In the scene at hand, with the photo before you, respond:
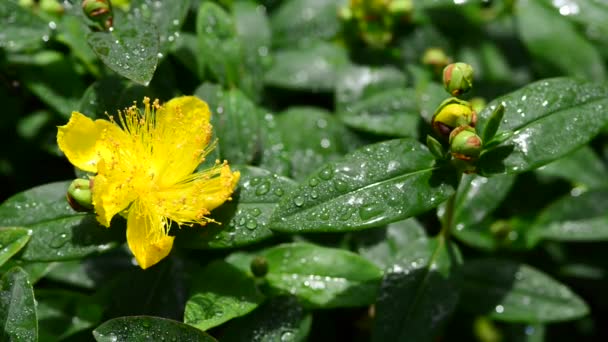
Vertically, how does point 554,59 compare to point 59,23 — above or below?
below

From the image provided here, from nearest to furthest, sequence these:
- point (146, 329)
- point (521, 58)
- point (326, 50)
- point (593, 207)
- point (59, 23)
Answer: point (146, 329) < point (59, 23) < point (593, 207) < point (326, 50) < point (521, 58)

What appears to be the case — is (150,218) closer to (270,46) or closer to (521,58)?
(270,46)

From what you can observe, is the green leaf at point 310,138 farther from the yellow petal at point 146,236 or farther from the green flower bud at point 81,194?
the green flower bud at point 81,194

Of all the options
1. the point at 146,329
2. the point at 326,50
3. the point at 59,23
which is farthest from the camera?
the point at 326,50

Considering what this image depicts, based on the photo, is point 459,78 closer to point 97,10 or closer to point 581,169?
point 97,10

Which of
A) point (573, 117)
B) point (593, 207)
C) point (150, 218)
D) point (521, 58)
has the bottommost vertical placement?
point (593, 207)

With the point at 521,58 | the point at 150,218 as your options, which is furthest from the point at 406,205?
the point at 521,58
